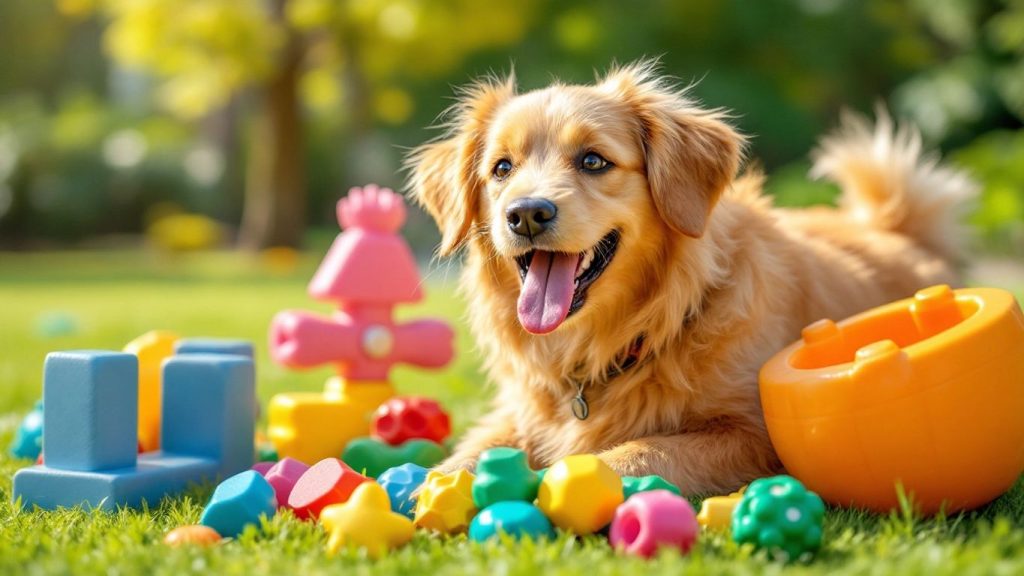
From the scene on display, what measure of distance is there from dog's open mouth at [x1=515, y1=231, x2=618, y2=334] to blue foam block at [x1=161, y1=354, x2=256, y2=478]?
3.45 ft

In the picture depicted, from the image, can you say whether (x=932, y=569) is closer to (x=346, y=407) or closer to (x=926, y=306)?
(x=926, y=306)

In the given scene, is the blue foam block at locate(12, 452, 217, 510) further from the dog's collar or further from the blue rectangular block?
the dog's collar

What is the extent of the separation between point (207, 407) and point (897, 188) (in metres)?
3.73

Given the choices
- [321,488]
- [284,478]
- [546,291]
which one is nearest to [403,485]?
[321,488]

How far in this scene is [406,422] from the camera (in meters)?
4.09

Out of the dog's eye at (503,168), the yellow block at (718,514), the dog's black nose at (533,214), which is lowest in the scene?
the yellow block at (718,514)

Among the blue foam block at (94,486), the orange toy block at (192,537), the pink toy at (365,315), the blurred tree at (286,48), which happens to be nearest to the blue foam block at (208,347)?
the pink toy at (365,315)

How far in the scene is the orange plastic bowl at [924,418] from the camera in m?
2.71

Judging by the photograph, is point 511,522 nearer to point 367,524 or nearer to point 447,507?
point 447,507

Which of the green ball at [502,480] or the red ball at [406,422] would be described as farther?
the red ball at [406,422]

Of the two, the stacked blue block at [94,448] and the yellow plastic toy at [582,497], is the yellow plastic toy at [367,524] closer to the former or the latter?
the yellow plastic toy at [582,497]

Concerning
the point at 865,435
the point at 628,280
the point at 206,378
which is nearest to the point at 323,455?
the point at 206,378

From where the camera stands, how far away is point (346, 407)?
430 cm

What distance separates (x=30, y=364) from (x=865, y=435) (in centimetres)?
555
